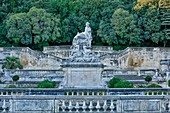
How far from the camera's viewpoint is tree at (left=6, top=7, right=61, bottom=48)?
53.9 meters

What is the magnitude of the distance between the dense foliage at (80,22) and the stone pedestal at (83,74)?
25.9m

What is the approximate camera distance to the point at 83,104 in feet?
50.9

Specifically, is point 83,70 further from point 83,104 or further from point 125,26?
point 125,26

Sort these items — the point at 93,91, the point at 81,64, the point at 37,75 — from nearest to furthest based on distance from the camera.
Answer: the point at 93,91
the point at 81,64
the point at 37,75

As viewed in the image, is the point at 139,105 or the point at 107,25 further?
the point at 107,25

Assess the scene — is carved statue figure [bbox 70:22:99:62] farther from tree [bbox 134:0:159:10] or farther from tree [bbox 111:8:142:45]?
tree [bbox 134:0:159:10]

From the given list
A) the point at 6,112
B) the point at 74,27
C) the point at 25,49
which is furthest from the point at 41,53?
the point at 6,112

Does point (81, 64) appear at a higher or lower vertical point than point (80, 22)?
lower

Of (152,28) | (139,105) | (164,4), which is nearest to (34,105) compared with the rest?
(139,105)

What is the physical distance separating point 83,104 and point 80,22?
4186 centimetres

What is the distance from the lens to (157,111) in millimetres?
15414

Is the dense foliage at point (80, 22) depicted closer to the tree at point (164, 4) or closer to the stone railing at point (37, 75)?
the tree at point (164, 4)

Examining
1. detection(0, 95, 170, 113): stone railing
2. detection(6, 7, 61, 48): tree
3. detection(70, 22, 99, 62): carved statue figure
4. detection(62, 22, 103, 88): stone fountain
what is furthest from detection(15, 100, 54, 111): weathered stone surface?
detection(6, 7, 61, 48): tree

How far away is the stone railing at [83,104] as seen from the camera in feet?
50.4
